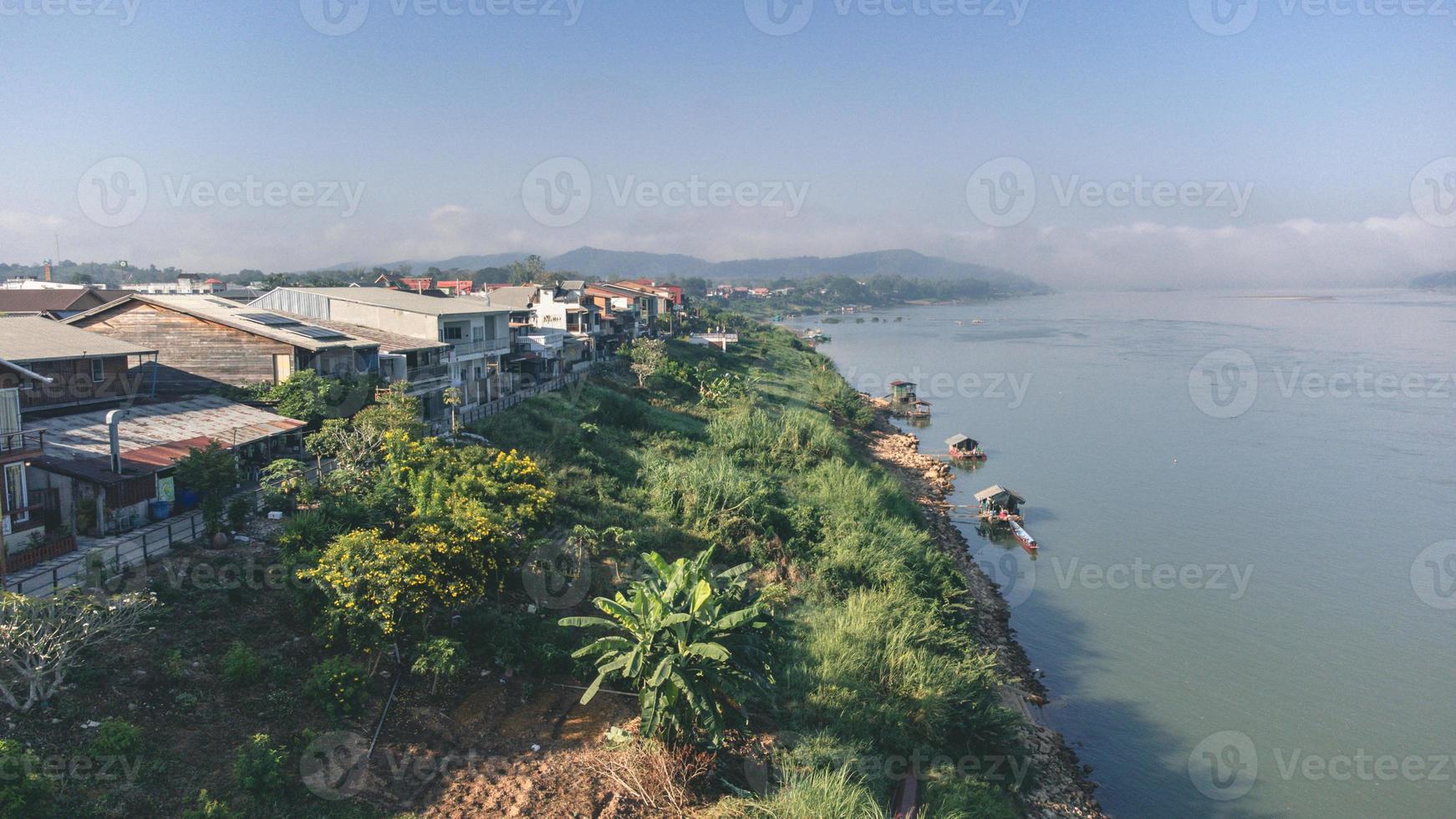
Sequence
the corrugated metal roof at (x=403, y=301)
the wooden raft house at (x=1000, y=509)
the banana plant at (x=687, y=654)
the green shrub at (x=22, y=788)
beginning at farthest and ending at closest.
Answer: the wooden raft house at (x=1000, y=509), the corrugated metal roof at (x=403, y=301), the banana plant at (x=687, y=654), the green shrub at (x=22, y=788)

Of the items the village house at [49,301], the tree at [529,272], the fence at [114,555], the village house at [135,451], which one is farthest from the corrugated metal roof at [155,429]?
the tree at [529,272]

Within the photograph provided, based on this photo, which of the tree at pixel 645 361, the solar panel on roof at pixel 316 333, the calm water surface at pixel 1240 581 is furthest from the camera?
the tree at pixel 645 361

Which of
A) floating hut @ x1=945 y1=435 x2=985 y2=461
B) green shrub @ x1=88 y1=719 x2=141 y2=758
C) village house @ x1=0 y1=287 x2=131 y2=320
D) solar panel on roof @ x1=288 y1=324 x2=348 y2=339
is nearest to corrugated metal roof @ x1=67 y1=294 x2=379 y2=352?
solar panel on roof @ x1=288 y1=324 x2=348 y2=339

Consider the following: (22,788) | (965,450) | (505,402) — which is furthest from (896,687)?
(965,450)

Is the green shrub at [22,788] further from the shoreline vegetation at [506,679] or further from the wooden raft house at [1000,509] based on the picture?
the wooden raft house at [1000,509]

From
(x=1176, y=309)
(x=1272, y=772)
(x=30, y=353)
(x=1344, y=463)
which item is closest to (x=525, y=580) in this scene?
(x=30, y=353)

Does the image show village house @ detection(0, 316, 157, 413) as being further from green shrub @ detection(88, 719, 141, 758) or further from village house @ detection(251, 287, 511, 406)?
green shrub @ detection(88, 719, 141, 758)
